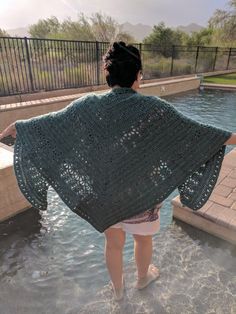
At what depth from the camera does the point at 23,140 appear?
1.49 m

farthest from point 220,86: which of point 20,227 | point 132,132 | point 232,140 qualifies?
point 132,132

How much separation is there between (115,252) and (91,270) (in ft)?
2.13

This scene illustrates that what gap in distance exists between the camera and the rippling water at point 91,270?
1.83m

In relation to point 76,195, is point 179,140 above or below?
above

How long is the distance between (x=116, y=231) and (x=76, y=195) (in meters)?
0.34

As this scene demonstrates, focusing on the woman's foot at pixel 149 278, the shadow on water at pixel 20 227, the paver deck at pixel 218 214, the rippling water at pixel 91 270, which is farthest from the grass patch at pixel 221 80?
the woman's foot at pixel 149 278

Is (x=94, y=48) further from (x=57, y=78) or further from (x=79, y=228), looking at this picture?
(x=79, y=228)

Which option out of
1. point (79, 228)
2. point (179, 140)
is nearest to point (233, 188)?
point (79, 228)

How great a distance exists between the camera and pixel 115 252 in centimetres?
165

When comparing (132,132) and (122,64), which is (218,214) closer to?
(132,132)

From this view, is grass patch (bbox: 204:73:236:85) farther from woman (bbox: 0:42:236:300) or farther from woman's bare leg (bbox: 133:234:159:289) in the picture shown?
woman (bbox: 0:42:236:300)

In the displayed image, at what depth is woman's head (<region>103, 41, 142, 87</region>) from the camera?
1.24m

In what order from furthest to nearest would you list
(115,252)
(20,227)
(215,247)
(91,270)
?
(20,227) < (215,247) < (91,270) < (115,252)

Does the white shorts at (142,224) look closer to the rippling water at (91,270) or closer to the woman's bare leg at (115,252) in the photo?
the woman's bare leg at (115,252)
